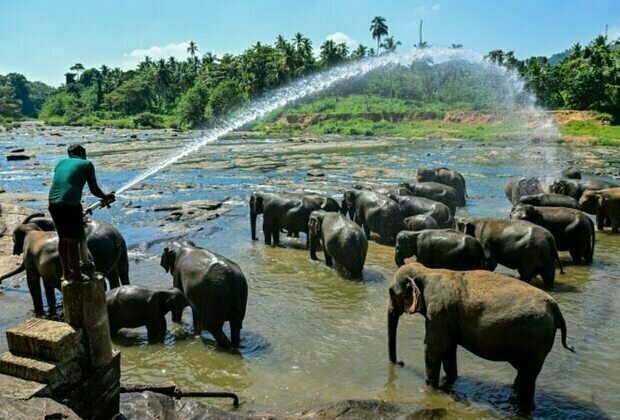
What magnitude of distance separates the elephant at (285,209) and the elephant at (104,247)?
487 cm

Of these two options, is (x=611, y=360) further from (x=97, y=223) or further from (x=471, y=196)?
(x=471, y=196)

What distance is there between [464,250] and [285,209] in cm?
561

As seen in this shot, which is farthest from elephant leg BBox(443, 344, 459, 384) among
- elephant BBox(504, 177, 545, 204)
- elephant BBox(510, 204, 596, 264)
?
elephant BBox(504, 177, 545, 204)

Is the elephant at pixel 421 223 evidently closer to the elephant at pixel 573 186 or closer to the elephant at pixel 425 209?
the elephant at pixel 425 209

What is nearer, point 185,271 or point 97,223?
point 185,271

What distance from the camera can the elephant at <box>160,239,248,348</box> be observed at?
8.53 m

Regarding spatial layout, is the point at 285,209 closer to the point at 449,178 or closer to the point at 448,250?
the point at 448,250

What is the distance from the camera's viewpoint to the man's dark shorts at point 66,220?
608 cm

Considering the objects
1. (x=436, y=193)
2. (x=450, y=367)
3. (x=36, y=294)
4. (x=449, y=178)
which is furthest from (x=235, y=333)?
(x=449, y=178)

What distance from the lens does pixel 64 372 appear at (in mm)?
5250

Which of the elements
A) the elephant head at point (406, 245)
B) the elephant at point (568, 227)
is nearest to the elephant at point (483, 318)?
the elephant head at point (406, 245)

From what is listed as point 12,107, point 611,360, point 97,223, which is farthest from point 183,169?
point 12,107

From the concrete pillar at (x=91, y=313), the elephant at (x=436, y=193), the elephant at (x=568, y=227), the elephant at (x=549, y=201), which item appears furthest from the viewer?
the elephant at (x=436, y=193)

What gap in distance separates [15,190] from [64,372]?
2452 centimetres
